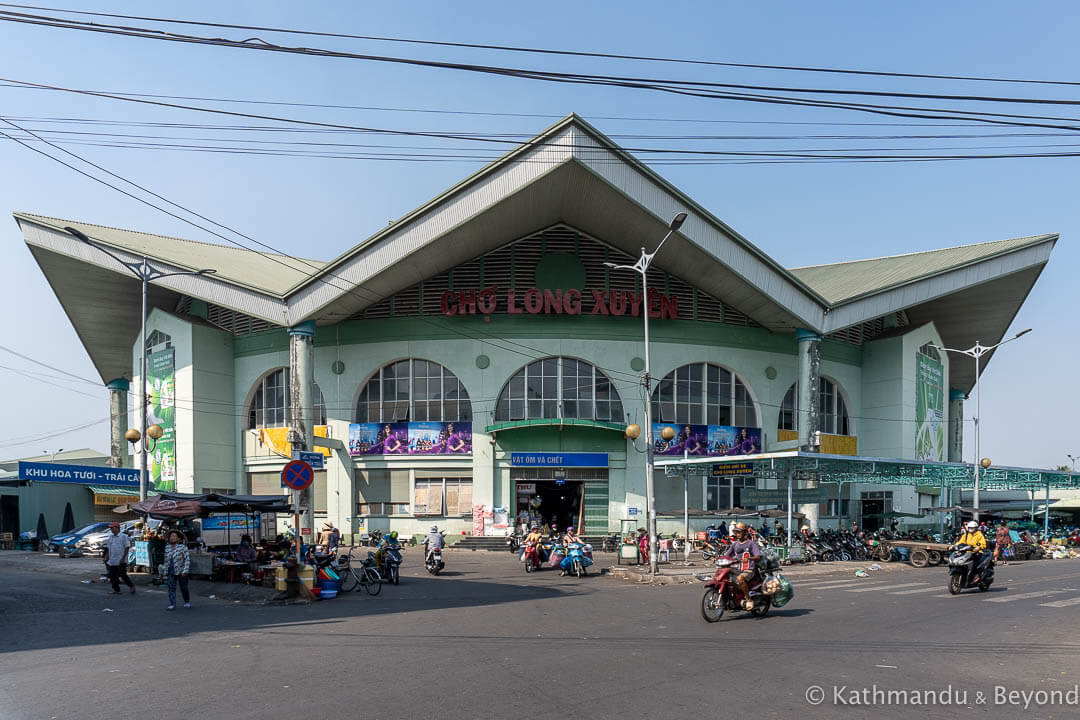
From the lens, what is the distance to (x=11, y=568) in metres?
27.9

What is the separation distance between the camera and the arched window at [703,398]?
41.1 metres

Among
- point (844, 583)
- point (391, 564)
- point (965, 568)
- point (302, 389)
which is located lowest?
point (844, 583)

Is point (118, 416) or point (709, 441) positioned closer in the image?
point (709, 441)

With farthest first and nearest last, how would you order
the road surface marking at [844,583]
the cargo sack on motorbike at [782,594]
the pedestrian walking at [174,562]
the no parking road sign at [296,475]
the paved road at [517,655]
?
the road surface marking at [844,583] → the no parking road sign at [296,475] → the pedestrian walking at [174,562] → the cargo sack on motorbike at [782,594] → the paved road at [517,655]

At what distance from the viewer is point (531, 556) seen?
28219 mm

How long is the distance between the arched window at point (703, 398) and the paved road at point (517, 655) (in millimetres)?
20657

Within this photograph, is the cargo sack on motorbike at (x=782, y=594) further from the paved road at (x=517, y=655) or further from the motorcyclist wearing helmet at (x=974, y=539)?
the motorcyclist wearing helmet at (x=974, y=539)

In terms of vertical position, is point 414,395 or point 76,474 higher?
point 414,395

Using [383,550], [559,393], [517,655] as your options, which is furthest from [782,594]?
[559,393]

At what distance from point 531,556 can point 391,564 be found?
19.6ft

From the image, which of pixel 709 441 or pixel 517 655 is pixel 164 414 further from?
pixel 517 655

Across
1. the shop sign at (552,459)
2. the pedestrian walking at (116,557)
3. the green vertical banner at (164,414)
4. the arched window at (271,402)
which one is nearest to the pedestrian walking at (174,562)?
the pedestrian walking at (116,557)

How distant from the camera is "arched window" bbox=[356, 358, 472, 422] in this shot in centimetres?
4053

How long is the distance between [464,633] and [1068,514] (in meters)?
71.2
